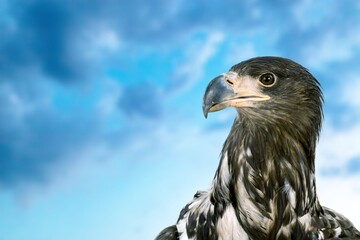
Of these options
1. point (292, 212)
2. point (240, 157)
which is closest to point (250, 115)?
point (240, 157)

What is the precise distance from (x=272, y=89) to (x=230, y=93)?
48 centimetres

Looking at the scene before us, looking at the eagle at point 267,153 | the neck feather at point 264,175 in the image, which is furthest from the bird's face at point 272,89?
the neck feather at point 264,175

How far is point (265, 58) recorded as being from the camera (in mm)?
7793

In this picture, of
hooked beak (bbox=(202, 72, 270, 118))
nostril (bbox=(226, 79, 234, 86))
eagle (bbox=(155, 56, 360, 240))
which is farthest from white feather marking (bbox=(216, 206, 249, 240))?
nostril (bbox=(226, 79, 234, 86))

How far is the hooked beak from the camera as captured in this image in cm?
736

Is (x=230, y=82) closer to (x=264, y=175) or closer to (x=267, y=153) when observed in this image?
(x=267, y=153)

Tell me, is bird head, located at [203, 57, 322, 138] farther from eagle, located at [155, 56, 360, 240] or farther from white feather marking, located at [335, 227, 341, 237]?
white feather marking, located at [335, 227, 341, 237]

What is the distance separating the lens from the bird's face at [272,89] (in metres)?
7.57

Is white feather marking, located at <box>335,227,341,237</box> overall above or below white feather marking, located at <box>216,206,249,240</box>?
below

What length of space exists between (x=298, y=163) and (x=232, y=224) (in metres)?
0.91

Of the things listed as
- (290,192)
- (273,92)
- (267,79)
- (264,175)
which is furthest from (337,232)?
(267,79)

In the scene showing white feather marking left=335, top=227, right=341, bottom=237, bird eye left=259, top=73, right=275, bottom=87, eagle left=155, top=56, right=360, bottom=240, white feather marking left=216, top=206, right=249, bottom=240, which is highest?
bird eye left=259, top=73, right=275, bottom=87

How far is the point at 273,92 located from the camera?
25.1 ft

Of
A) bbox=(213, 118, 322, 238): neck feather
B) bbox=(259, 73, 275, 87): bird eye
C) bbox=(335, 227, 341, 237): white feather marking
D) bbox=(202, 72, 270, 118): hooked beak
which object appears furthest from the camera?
bbox=(335, 227, 341, 237): white feather marking
